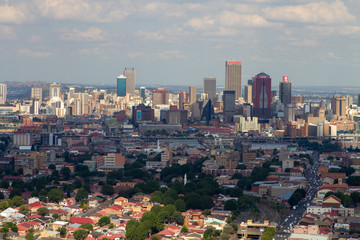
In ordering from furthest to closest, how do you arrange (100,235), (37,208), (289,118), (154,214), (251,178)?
(289,118) < (251,178) < (37,208) < (154,214) < (100,235)

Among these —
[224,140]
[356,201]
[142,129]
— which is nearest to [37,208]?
[356,201]

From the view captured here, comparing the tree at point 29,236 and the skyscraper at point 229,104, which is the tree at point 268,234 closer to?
the tree at point 29,236

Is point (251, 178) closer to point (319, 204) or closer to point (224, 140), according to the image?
point (319, 204)

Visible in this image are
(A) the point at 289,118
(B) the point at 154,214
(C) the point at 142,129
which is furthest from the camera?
(A) the point at 289,118

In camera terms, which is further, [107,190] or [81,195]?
[107,190]

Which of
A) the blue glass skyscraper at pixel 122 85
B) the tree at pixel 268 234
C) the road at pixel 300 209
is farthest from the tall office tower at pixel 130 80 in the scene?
the tree at pixel 268 234

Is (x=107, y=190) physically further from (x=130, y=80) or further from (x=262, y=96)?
(x=130, y=80)

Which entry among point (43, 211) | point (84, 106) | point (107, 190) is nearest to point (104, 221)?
point (43, 211)
